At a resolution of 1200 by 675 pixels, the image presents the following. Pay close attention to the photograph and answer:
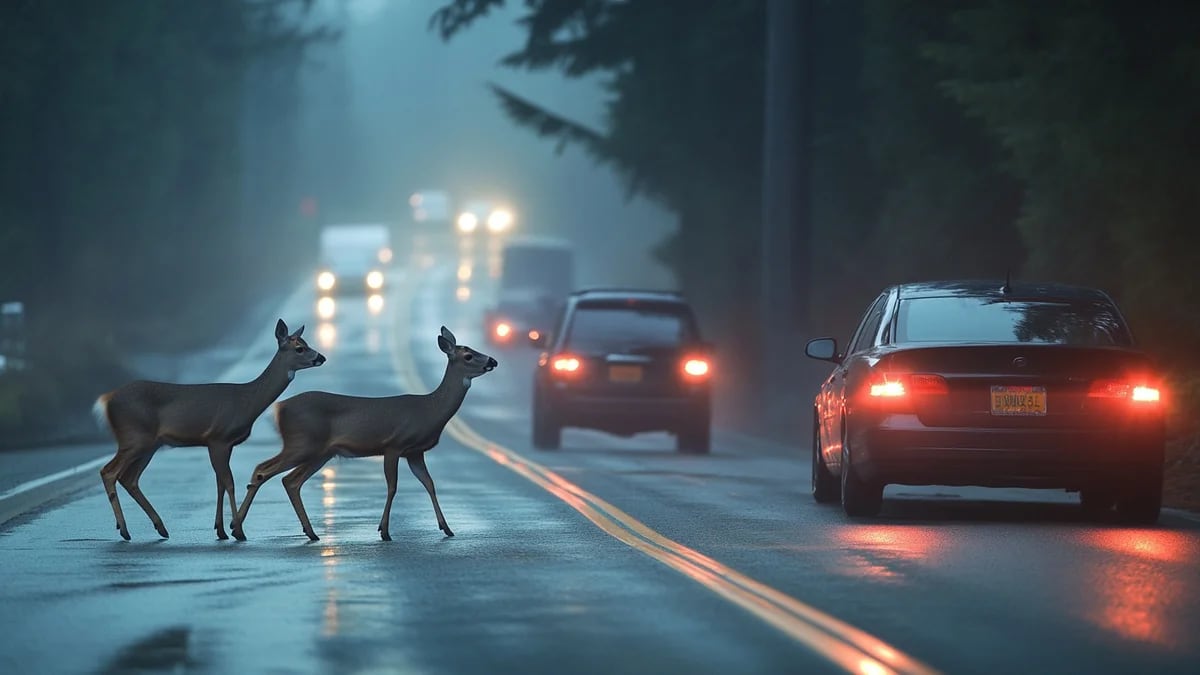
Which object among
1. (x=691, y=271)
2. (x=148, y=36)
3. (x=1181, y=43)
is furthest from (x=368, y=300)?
(x=1181, y=43)

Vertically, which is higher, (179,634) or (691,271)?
(691,271)

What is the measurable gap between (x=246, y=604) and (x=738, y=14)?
34130 mm

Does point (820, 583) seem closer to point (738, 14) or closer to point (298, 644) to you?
point (298, 644)

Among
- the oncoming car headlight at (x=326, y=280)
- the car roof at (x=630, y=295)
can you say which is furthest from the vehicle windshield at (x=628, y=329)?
the oncoming car headlight at (x=326, y=280)

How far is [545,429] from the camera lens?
95.7 ft

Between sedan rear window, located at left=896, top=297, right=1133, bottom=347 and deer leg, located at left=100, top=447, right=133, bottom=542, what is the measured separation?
17.7ft

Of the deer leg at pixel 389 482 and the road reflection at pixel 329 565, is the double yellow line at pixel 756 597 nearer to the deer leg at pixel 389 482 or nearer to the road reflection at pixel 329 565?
the deer leg at pixel 389 482

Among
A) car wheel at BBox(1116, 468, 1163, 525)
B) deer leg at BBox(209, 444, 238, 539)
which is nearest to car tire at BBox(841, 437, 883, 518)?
car wheel at BBox(1116, 468, 1163, 525)

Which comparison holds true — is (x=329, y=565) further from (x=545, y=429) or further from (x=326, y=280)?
(x=326, y=280)

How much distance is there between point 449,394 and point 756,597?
14.0 feet

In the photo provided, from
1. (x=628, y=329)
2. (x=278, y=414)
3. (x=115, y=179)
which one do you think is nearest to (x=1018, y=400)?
(x=278, y=414)

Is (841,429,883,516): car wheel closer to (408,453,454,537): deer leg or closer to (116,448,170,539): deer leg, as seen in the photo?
(408,453,454,537): deer leg

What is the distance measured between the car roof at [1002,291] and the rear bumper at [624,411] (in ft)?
35.3

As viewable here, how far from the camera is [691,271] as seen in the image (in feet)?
174
